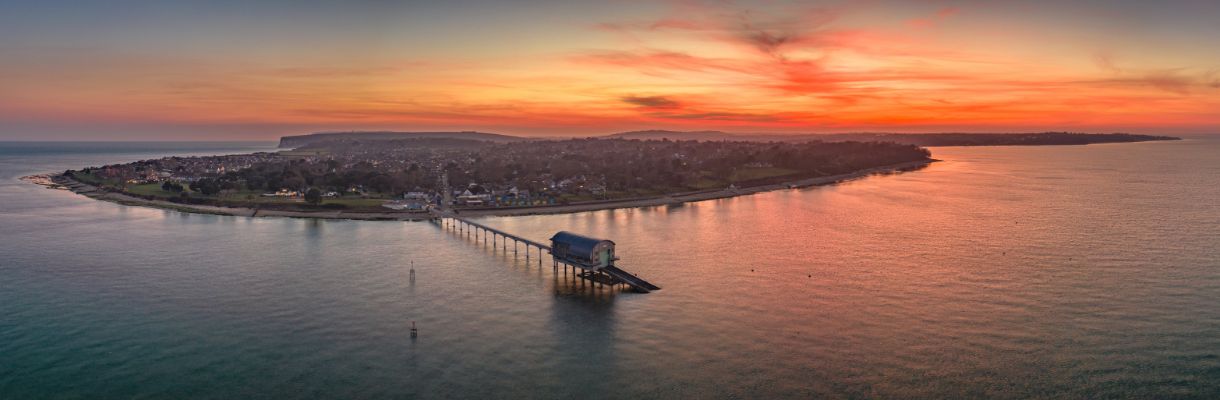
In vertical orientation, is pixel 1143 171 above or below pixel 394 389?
above

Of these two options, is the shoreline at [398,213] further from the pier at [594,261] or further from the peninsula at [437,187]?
the pier at [594,261]

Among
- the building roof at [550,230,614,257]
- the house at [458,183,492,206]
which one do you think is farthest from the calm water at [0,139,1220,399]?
the house at [458,183,492,206]

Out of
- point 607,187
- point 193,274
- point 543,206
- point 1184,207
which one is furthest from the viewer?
point 607,187

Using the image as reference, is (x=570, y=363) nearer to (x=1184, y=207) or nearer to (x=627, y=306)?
(x=627, y=306)

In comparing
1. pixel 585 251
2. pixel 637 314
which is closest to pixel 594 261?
pixel 585 251

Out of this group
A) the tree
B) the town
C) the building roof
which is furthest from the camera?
the town

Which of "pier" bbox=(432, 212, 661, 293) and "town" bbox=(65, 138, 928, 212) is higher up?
"town" bbox=(65, 138, 928, 212)

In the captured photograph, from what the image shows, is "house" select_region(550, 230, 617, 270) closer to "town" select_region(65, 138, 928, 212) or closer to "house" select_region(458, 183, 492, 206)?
"town" select_region(65, 138, 928, 212)

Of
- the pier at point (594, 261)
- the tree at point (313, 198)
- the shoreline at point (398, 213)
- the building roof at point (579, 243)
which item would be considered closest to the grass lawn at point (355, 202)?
the tree at point (313, 198)

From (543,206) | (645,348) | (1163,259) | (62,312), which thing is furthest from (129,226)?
(1163,259)
